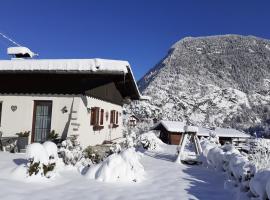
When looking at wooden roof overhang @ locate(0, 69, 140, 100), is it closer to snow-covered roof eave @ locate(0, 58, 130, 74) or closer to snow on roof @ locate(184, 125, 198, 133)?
snow-covered roof eave @ locate(0, 58, 130, 74)

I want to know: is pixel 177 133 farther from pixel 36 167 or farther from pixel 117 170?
pixel 36 167

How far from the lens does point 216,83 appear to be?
372 feet

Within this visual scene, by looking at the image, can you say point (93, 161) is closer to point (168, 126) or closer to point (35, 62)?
point (35, 62)

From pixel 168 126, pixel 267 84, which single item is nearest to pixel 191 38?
pixel 267 84

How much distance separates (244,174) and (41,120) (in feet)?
26.2

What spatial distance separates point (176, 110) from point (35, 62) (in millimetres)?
75410

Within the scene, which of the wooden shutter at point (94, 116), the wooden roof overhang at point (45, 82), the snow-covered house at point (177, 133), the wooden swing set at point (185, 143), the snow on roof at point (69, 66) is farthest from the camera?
the snow-covered house at point (177, 133)

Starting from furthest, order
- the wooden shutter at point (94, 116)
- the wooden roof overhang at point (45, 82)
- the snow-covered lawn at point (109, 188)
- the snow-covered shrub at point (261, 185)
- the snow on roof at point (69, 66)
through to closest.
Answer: the wooden shutter at point (94, 116) → the wooden roof overhang at point (45, 82) → the snow on roof at point (69, 66) → the snow-covered lawn at point (109, 188) → the snow-covered shrub at point (261, 185)

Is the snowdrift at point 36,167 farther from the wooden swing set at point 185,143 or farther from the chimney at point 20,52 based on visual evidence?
the chimney at point 20,52

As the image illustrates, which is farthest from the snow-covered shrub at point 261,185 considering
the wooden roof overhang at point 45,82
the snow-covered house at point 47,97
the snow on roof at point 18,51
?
the snow on roof at point 18,51

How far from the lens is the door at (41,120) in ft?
39.1

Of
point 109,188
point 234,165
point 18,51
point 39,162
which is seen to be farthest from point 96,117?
point 234,165

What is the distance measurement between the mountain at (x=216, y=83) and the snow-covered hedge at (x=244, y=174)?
5721cm

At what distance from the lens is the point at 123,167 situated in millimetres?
7383
